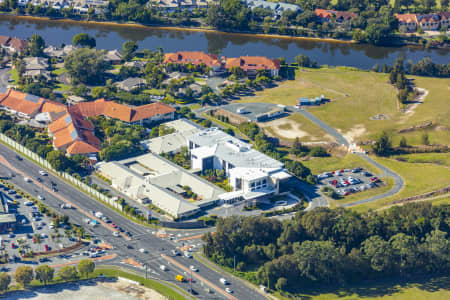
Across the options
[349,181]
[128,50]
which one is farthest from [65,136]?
[128,50]

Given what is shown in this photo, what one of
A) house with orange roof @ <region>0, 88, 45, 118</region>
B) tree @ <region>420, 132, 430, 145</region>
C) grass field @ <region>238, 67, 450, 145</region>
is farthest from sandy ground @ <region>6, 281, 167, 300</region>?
tree @ <region>420, 132, 430, 145</region>

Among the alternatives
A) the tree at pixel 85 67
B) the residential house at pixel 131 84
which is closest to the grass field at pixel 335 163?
the residential house at pixel 131 84

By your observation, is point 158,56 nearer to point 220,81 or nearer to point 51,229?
point 220,81

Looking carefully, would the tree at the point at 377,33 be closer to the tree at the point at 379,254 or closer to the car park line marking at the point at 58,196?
the tree at the point at 379,254

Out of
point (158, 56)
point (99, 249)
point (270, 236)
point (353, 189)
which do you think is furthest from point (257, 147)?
point (158, 56)

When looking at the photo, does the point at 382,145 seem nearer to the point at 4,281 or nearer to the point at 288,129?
the point at 288,129
